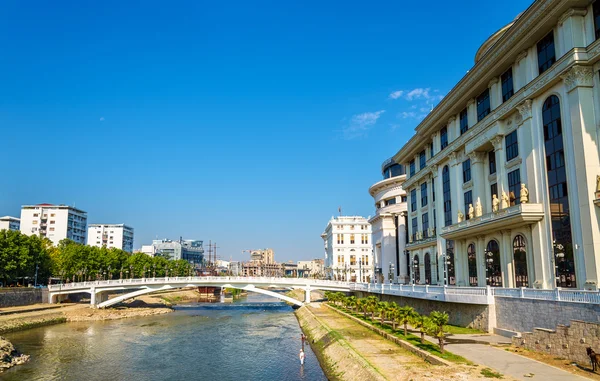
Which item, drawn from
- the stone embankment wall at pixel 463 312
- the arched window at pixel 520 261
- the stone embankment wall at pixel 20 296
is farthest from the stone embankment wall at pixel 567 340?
the stone embankment wall at pixel 20 296

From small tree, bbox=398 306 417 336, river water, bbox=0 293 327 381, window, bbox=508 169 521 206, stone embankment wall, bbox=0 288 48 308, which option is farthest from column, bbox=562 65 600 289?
stone embankment wall, bbox=0 288 48 308

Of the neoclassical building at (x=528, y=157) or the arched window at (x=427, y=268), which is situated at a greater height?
the neoclassical building at (x=528, y=157)

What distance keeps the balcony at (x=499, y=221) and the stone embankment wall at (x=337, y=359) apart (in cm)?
1625

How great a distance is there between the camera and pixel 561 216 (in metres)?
34.1

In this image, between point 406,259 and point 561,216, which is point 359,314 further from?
point 561,216

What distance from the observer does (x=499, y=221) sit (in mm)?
38844

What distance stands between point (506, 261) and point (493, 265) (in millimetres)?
2767

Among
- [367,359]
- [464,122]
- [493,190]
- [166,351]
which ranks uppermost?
[464,122]

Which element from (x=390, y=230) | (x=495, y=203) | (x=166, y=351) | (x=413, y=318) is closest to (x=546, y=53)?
(x=495, y=203)

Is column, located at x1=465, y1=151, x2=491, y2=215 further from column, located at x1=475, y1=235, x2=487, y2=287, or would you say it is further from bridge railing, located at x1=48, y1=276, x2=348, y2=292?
bridge railing, located at x1=48, y1=276, x2=348, y2=292

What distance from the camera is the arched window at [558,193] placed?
33406mm

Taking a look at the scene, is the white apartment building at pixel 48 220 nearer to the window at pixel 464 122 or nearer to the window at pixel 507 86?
the window at pixel 464 122

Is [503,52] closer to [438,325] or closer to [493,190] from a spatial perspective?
[493,190]

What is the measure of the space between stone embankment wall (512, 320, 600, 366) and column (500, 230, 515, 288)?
40.1ft
